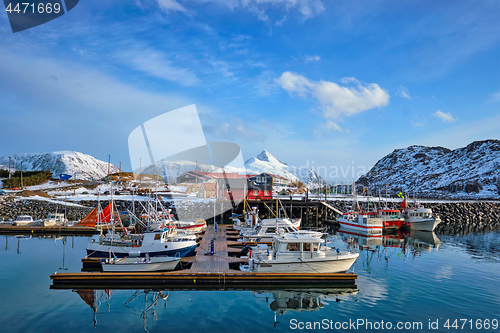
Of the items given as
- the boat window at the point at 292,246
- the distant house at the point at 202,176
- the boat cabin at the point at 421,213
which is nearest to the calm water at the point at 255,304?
the boat window at the point at 292,246

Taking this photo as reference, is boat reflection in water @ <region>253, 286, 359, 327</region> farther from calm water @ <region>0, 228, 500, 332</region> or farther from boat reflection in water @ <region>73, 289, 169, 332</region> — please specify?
boat reflection in water @ <region>73, 289, 169, 332</region>

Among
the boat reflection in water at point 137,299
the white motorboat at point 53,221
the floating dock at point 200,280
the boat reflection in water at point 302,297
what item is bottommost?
the boat reflection in water at point 302,297

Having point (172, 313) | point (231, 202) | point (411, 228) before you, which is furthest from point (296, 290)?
point (231, 202)

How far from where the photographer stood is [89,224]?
37.6 meters

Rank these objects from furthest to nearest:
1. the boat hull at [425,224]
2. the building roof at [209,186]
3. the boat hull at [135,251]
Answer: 1. the building roof at [209,186]
2. the boat hull at [425,224]
3. the boat hull at [135,251]

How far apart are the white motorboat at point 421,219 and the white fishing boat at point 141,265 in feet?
140

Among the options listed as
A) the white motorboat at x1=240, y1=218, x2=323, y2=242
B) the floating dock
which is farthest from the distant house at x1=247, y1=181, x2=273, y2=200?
the floating dock

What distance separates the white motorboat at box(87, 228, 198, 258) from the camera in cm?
2320

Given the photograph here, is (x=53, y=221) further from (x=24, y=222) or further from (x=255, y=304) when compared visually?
(x=255, y=304)

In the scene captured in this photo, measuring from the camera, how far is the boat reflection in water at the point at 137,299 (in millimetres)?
16359

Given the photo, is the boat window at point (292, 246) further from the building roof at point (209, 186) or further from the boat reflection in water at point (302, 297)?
the building roof at point (209, 186)

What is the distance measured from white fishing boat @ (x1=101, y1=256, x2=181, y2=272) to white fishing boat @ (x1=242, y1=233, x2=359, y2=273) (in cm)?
565

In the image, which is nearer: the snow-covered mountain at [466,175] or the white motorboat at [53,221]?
the white motorboat at [53,221]

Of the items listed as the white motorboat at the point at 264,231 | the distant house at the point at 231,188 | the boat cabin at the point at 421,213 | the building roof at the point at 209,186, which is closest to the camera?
the white motorboat at the point at 264,231
